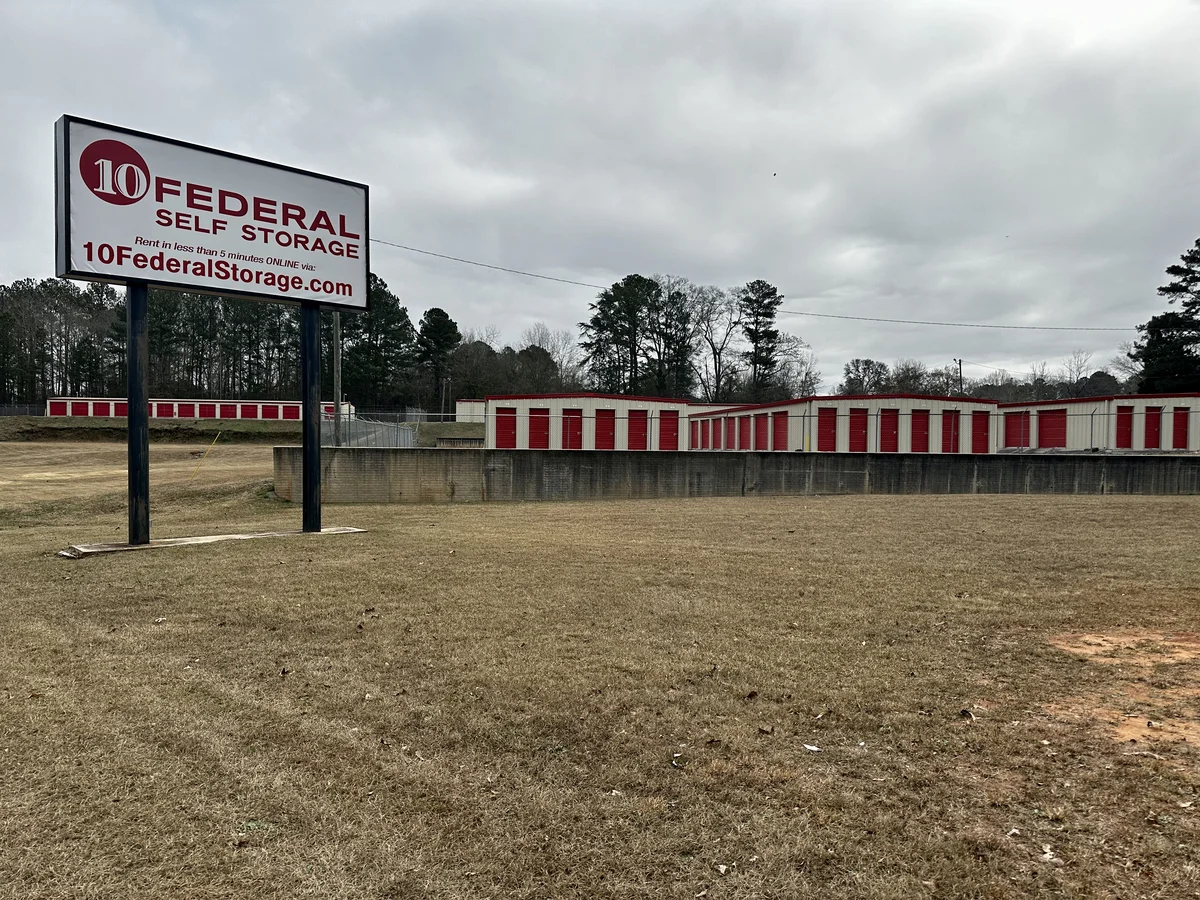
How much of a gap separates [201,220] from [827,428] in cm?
2447

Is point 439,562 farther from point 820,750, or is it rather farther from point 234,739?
point 820,750

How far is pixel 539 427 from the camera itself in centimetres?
3131

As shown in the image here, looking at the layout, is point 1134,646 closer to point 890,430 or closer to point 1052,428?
point 890,430

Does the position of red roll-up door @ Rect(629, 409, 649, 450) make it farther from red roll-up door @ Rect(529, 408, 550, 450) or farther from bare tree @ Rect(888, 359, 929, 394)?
bare tree @ Rect(888, 359, 929, 394)

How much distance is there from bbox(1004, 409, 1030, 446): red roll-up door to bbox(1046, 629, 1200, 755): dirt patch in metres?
31.9

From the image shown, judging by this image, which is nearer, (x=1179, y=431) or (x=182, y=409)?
(x=1179, y=431)

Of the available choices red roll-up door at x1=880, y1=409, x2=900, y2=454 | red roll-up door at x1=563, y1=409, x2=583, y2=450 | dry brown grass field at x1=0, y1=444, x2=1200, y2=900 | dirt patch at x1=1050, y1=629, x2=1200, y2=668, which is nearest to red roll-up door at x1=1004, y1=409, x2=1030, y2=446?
red roll-up door at x1=880, y1=409, x2=900, y2=454

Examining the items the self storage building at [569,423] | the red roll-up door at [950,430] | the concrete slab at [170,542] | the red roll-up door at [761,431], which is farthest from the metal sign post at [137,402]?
the red roll-up door at [950,430]

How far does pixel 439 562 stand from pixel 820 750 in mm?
6379

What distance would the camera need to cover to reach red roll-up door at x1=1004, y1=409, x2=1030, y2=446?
34281 mm

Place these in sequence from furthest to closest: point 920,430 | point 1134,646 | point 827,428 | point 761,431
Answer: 1. point 761,431
2. point 920,430
3. point 827,428
4. point 1134,646

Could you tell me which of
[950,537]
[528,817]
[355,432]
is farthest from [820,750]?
[355,432]

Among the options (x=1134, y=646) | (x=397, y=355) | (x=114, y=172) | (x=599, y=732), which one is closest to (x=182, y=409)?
(x=397, y=355)

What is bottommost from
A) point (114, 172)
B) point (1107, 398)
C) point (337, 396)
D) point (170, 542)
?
point (170, 542)
